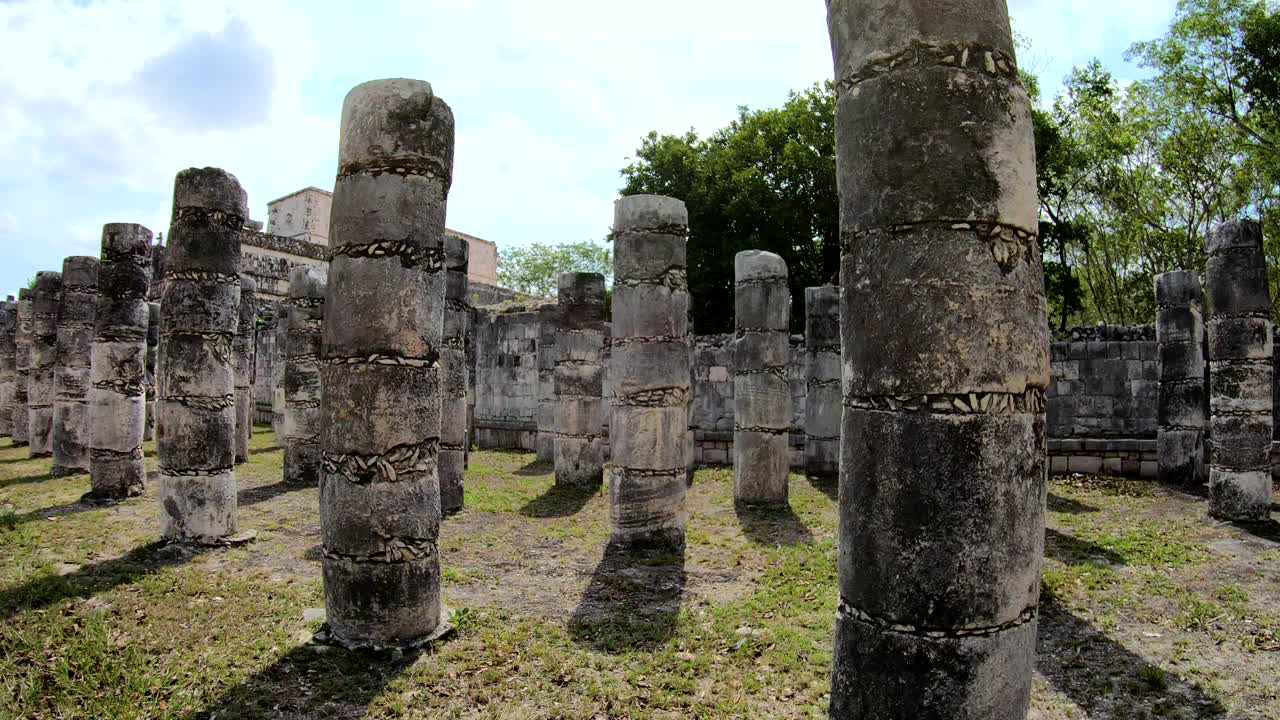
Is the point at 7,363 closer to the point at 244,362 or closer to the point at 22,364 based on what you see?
the point at 22,364

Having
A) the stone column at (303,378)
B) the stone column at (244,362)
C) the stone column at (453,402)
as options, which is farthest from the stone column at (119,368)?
the stone column at (244,362)

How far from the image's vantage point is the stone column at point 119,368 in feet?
36.3

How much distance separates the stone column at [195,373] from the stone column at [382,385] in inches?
139

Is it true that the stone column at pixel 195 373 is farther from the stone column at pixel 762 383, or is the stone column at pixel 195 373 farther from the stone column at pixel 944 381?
the stone column at pixel 944 381

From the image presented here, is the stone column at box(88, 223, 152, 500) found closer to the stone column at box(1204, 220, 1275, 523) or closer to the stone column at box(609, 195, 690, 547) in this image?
the stone column at box(609, 195, 690, 547)

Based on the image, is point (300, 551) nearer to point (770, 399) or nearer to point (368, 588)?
point (368, 588)

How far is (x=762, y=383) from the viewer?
12.4 metres

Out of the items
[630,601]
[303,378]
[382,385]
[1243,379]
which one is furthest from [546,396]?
[1243,379]

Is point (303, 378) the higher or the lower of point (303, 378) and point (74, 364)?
the lower

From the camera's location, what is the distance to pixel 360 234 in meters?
5.85

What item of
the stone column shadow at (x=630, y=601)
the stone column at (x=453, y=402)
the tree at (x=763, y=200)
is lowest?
the stone column shadow at (x=630, y=601)

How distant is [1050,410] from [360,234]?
47.2 ft

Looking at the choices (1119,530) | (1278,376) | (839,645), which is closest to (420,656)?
(839,645)

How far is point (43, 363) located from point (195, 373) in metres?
11.5
